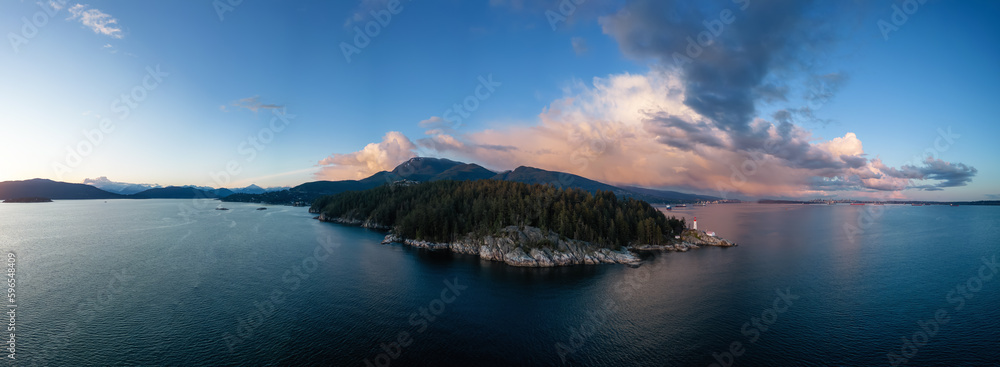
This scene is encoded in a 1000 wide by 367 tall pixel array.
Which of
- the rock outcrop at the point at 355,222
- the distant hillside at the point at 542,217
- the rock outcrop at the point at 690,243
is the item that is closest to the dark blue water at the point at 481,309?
the rock outcrop at the point at 690,243

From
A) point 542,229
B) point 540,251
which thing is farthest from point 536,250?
point 542,229

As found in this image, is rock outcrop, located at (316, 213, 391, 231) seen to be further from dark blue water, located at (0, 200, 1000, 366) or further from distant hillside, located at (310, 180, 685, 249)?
dark blue water, located at (0, 200, 1000, 366)

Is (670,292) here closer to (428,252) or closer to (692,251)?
(692,251)

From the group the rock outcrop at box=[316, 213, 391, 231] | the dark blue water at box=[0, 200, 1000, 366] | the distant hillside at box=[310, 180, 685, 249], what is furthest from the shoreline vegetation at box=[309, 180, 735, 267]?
the rock outcrop at box=[316, 213, 391, 231]

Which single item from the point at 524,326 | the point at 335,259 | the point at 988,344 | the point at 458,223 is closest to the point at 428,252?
the point at 458,223

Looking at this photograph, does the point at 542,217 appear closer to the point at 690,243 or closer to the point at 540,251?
the point at 540,251
